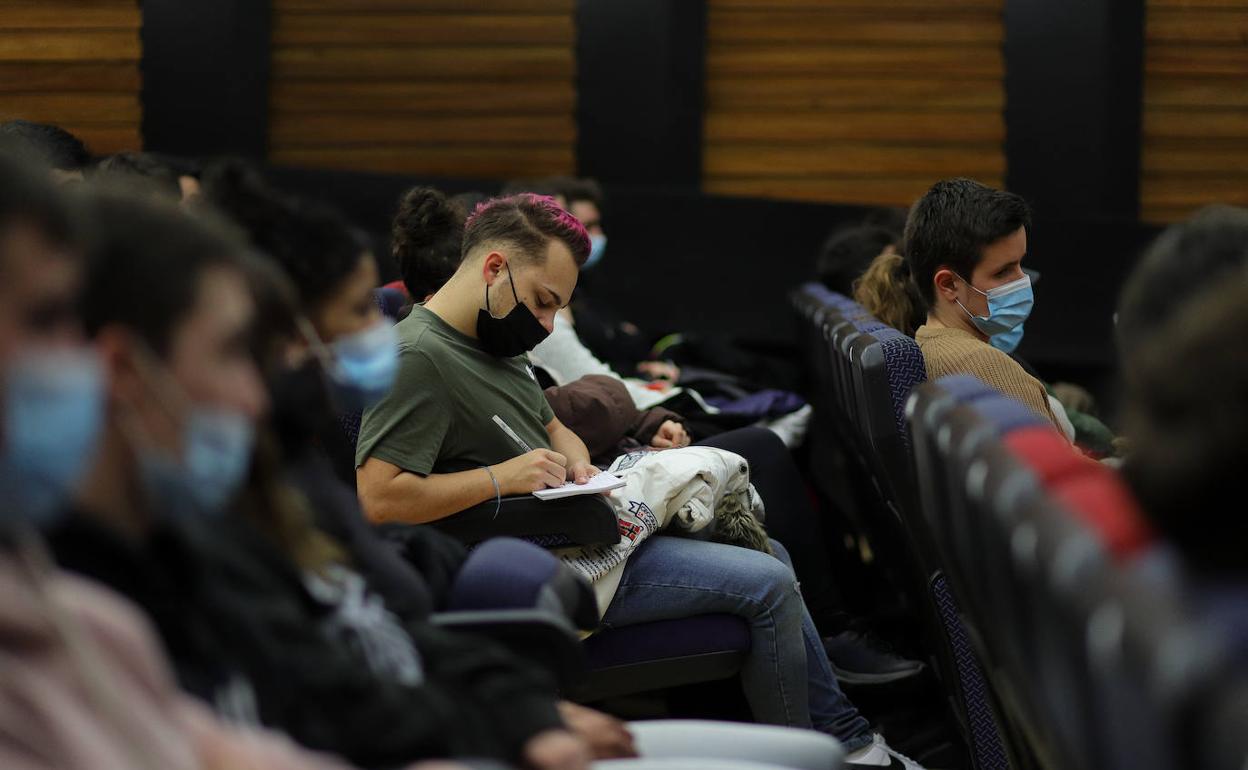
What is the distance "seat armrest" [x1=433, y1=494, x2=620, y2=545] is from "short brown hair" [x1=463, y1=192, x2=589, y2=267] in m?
0.51

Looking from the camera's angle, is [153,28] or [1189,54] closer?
[153,28]

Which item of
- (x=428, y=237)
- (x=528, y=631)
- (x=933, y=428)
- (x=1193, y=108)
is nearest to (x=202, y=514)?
(x=528, y=631)

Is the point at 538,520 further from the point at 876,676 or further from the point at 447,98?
the point at 447,98

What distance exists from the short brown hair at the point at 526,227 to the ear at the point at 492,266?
0.04m

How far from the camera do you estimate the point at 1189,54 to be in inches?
252

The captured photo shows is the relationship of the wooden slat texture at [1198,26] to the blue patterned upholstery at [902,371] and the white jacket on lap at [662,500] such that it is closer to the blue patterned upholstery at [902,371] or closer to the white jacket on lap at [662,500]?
the blue patterned upholstery at [902,371]

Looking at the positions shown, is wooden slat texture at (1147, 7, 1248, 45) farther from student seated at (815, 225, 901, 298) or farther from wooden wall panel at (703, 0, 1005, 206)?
student seated at (815, 225, 901, 298)

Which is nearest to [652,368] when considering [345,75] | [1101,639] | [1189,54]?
[345,75]

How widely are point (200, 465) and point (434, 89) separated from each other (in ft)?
17.7

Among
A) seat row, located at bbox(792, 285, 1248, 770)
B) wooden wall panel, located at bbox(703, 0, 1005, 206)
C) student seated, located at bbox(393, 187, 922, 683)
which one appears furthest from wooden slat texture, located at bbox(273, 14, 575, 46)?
seat row, located at bbox(792, 285, 1248, 770)

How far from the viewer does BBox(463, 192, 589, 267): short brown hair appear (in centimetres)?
266

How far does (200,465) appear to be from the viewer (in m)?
1.18

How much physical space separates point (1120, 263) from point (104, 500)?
574 centimetres

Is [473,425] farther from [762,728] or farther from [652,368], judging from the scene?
[652,368]
